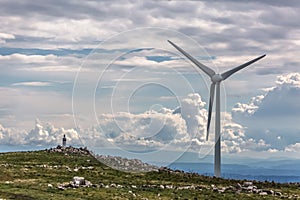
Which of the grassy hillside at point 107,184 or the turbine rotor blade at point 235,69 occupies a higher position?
the turbine rotor blade at point 235,69

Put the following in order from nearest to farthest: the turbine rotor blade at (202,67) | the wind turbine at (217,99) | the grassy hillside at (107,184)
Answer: the grassy hillside at (107,184) < the turbine rotor blade at (202,67) < the wind turbine at (217,99)

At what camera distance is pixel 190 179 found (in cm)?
9844

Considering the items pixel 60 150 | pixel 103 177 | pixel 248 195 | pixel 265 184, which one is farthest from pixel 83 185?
pixel 60 150

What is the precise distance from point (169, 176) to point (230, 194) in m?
20.2

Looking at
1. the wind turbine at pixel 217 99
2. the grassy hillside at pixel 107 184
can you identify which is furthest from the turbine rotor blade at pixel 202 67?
the grassy hillside at pixel 107 184

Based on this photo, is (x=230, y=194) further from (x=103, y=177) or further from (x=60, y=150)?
(x=60, y=150)

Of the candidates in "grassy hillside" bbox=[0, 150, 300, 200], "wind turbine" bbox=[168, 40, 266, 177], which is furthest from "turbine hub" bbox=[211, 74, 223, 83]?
"grassy hillside" bbox=[0, 150, 300, 200]

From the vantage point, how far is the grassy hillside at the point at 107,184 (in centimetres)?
7575

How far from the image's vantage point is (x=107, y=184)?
282 ft

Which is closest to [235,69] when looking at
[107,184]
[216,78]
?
[216,78]

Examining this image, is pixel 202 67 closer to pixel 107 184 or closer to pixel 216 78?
pixel 216 78

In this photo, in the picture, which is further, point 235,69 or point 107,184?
point 235,69

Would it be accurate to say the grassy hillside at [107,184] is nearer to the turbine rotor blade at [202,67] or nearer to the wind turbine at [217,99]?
the wind turbine at [217,99]

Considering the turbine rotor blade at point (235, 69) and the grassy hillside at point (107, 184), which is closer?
the grassy hillside at point (107, 184)
